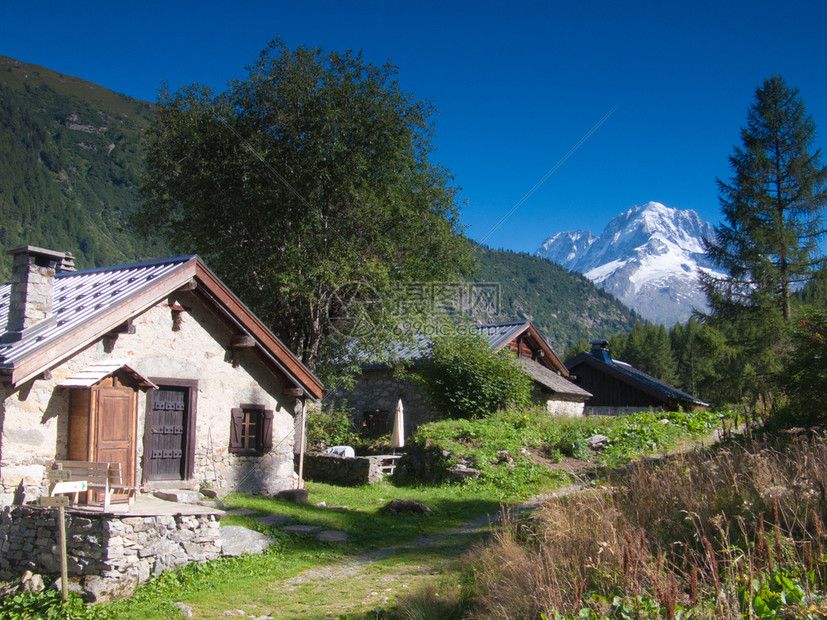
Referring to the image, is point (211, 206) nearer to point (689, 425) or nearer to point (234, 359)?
point (234, 359)

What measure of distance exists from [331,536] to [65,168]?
141m

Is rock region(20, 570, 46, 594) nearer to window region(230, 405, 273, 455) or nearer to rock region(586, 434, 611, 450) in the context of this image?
window region(230, 405, 273, 455)

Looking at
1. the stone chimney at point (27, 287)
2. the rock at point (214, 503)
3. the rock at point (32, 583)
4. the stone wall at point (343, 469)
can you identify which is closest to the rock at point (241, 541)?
the rock at point (214, 503)

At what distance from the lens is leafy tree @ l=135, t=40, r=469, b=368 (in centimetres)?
1952

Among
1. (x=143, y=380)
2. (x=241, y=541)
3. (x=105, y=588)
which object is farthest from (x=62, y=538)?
(x=143, y=380)

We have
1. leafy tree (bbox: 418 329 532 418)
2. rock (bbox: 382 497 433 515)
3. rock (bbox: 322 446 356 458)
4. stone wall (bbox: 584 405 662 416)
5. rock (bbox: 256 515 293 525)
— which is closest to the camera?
rock (bbox: 256 515 293 525)

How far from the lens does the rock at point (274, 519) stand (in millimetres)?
11102

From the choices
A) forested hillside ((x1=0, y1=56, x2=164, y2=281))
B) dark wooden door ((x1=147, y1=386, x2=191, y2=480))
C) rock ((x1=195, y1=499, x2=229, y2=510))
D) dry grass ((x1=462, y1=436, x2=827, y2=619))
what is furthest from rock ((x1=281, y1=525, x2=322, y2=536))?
forested hillside ((x1=0, y1=56, x2=164, y2=281))

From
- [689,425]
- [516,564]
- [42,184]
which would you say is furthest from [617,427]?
[42,184]

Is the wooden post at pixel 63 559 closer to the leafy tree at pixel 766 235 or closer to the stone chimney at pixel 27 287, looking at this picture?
the stone chimney at pixel 27 287

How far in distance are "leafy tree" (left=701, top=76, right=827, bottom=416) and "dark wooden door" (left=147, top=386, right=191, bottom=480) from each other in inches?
863

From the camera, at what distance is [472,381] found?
20.5 meters

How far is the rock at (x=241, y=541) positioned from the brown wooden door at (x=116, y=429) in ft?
8.46

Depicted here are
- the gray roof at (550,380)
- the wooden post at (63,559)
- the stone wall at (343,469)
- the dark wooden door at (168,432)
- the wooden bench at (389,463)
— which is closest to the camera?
the wooden post at (63,559)
